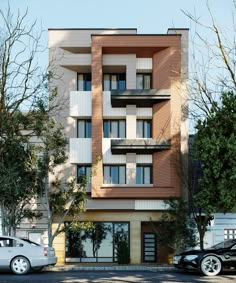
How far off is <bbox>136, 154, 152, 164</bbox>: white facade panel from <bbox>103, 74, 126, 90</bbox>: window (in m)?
4.12

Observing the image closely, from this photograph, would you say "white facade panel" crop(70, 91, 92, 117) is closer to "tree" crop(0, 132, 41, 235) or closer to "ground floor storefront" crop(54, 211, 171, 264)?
"tree" crop(0, 132, 41, 235)

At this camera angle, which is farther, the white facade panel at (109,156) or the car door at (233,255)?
the white facade panel at (109,156)

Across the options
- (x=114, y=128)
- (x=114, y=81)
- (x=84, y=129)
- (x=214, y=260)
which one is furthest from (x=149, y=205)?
(x=214, y=260)

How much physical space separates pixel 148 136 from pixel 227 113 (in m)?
18.7

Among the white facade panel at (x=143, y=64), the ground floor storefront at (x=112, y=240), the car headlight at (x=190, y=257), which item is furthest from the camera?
the white facade panel at (x=143, y=64)

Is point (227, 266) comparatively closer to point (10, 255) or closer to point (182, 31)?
point (10, 255)

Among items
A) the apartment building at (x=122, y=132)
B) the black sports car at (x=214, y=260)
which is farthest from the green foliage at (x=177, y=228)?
the black sports car at (x=214, y=260)

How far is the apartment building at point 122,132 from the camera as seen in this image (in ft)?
103

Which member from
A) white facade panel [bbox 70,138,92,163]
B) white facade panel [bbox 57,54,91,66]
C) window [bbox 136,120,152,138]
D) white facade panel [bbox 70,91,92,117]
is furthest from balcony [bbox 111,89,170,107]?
white facade panel [bbox 70,138,92,163]

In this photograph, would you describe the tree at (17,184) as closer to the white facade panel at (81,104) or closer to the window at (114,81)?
the white facade panel at (81,104)

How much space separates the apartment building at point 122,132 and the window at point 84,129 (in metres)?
0.06

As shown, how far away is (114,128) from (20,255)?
40.9ft

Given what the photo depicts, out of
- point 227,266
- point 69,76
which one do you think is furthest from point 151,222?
point 227,266

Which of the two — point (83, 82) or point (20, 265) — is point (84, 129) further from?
point (20, 265)
